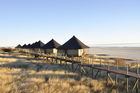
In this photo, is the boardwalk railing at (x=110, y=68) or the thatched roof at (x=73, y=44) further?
the thatched roof at (x=73, y=44)

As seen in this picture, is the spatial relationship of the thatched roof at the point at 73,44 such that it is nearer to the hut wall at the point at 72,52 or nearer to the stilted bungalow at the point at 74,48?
the stilted bungalow at the point at 74,48

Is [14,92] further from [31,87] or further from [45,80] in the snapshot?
[45,80]

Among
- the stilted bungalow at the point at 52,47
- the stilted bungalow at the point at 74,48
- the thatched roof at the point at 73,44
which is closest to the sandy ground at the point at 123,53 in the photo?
the stilted bungalow at the point at 52,47

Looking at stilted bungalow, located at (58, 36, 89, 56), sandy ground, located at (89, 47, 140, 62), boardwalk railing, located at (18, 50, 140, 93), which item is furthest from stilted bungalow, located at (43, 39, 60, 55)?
sandy ground, located at (89, 47, 140, 62)

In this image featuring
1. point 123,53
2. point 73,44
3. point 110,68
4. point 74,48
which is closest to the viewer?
point 110,68

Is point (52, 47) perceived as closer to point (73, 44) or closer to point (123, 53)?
point (73, 44)

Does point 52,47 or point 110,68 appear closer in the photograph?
point 110,68

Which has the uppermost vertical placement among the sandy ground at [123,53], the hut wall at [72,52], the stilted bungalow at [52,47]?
the stilted bungalow at [52,47]

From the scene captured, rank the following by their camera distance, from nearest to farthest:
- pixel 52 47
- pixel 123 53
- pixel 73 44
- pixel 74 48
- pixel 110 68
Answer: pixel 110 68 < pixel 74 48 < pixel 73 44 < pixel 52 47 < pixel 123 53

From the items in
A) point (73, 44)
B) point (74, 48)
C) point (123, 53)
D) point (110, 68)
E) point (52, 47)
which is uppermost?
point (73, 44)

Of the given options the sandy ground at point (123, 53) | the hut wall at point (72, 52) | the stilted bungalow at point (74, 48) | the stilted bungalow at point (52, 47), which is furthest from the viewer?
the sandy ground at point (123, 53)

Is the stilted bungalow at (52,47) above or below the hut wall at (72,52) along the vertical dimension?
above

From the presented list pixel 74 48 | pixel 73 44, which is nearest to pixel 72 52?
pixel 74 48

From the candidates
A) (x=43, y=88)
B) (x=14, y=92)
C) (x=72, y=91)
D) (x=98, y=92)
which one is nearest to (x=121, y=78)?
(x=98, y=92)
